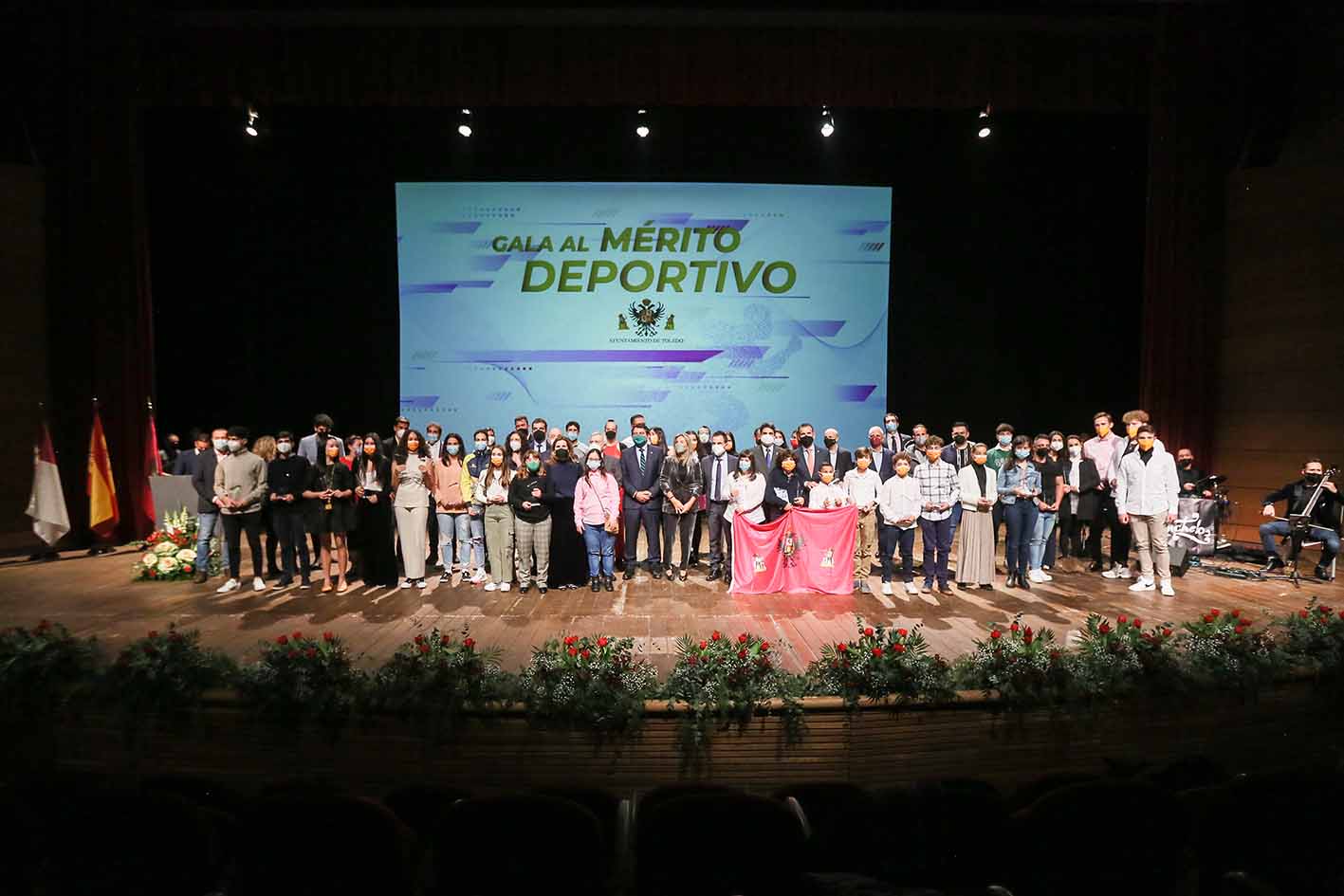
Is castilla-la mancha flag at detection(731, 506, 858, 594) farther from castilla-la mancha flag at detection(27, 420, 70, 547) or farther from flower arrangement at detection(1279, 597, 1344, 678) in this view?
castilla-la mancha flag at detection(27, 420, 70, 547)

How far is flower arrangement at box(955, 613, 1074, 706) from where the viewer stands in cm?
429

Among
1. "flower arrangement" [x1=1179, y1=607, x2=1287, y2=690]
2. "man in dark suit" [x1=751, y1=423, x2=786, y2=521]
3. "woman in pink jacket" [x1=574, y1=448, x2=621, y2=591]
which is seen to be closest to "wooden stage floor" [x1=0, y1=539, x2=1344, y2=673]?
"woman in pink jacket" [x1=574, y1=448, x2=621, y2=591]

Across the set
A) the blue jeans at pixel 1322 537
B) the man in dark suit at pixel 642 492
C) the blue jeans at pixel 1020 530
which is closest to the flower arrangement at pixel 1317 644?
the blue jeans at pixel 1020 530

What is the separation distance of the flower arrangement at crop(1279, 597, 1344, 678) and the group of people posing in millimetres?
2587

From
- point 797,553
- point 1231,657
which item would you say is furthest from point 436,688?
point 1231,657

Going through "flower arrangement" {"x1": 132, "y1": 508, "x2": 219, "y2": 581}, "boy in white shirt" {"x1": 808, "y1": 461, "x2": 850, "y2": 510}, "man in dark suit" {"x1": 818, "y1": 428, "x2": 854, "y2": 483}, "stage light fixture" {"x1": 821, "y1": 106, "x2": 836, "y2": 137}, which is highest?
"stage light fixture" {"x1": 821, "y1": 106, "x2": 836, "y2": 137}

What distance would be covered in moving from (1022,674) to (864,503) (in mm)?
3626

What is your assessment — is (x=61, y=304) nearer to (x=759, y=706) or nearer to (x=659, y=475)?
(x=659, y=475)

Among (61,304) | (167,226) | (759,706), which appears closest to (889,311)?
(759,706)

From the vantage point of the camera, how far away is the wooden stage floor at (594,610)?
601 cm

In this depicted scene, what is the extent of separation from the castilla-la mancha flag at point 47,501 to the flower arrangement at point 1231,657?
41.7 ft

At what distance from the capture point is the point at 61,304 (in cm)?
1062

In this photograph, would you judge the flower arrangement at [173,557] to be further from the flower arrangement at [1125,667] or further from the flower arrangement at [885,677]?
the flower arrangement at [1125,667]

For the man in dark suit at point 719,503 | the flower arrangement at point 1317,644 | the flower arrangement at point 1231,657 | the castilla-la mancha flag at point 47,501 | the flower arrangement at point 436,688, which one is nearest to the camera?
the flower arrangement at point 436,688
